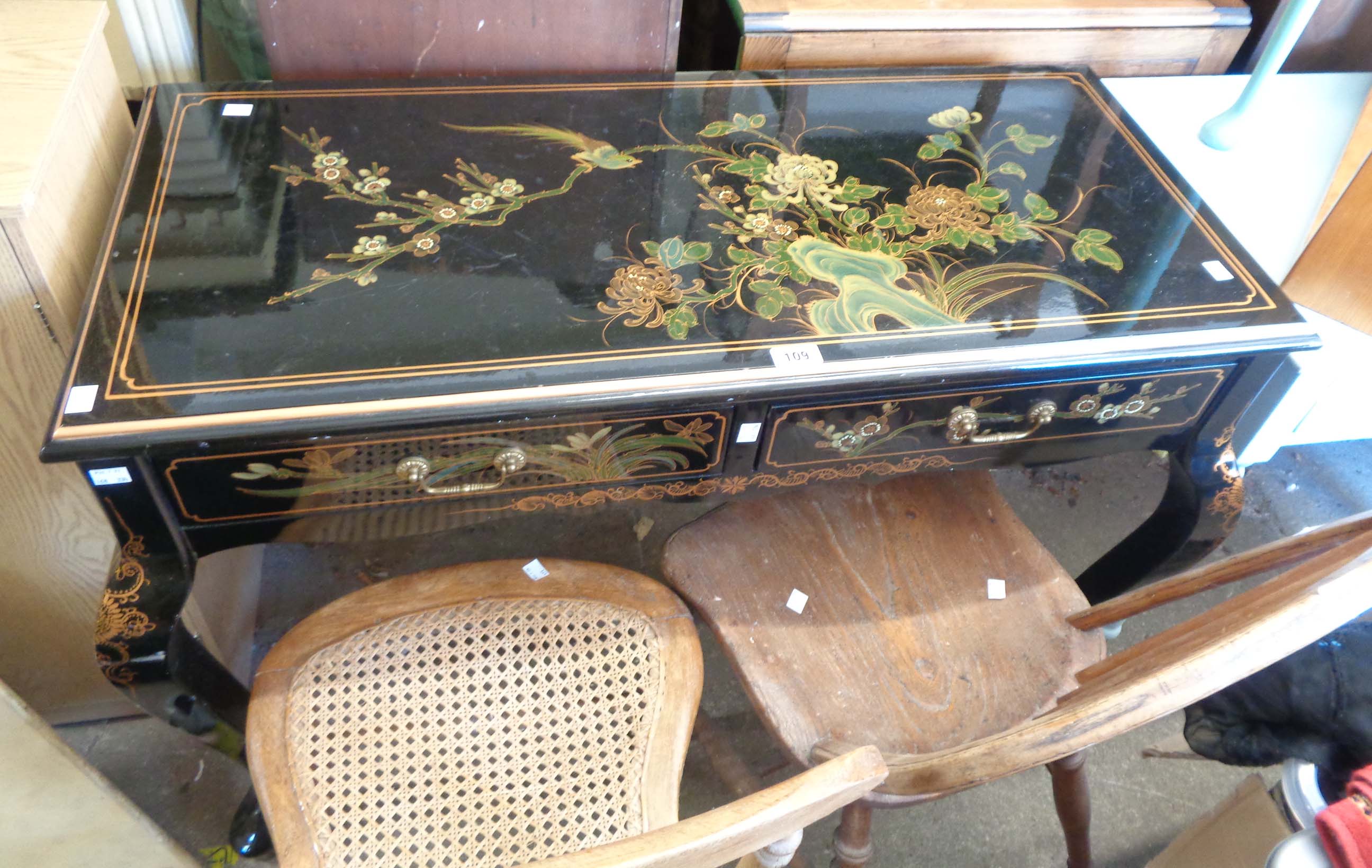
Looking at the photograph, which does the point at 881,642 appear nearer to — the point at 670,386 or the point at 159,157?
the point at 670,386

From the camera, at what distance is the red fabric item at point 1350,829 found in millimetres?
727

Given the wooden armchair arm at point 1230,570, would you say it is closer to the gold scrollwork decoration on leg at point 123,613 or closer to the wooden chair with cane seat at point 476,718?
the wooden chair with cane seat at point 476,718

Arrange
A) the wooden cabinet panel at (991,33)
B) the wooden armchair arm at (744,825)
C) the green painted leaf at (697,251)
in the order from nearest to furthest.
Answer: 1. the wooden armchair arm at (744,825)
2. the green painted leaf at (697,251)
3. the wooden cabinet panel at (991,33)

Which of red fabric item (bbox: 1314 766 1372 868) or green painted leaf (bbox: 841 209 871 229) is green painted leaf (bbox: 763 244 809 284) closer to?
green painted leaf (bbox: 841 209 871 229)

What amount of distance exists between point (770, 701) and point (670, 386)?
1.22 feet

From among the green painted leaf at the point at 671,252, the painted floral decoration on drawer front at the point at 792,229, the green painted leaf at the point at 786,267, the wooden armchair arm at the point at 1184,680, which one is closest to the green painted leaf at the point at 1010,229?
the painted floral decoration on drawer front at the point at 792,229

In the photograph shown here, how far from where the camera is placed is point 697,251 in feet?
3.36

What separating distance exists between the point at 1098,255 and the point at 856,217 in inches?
11.0

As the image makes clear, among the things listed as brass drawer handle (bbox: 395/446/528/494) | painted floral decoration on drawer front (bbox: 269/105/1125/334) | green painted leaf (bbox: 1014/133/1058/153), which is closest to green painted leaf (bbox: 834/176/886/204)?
painted floral decoration on drawer front (bbox: 269/105/1125/334)

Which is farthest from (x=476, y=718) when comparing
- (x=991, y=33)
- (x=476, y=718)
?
(x=991, y=33)

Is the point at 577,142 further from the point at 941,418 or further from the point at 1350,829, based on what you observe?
the point at 1350,829

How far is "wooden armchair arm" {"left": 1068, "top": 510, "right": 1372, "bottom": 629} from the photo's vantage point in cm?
89

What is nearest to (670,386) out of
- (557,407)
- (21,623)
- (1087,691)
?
(557,407)

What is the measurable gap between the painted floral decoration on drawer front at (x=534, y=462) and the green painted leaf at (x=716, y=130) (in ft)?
1.41
